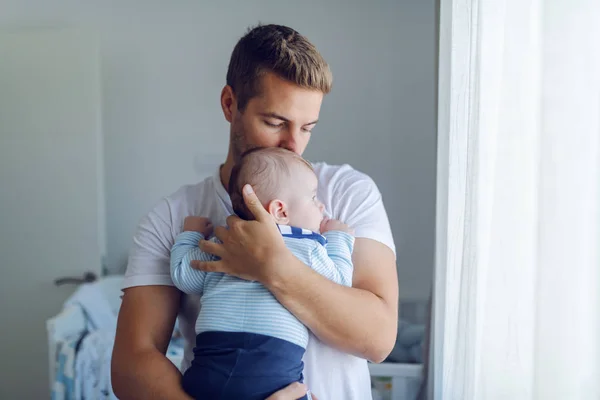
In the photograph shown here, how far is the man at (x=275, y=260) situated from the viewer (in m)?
0.96

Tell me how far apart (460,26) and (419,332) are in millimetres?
1737

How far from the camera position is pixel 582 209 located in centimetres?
85

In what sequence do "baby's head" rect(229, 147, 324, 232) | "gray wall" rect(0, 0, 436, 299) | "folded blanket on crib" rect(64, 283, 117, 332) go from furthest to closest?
"gray wall" rect(0, 0, 436, 299) → "folded blanket on crib" rect(64, 283, 117, 332) → "baby's head" rect(229, 147, 324, 232)

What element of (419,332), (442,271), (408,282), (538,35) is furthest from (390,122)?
(538,35)

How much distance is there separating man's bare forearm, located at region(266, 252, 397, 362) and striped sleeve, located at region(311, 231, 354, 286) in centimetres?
4

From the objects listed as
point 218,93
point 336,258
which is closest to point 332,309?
point 336,258

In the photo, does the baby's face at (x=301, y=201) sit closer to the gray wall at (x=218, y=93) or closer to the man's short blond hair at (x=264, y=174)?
the man's short blond hair at (x=264, y=174)

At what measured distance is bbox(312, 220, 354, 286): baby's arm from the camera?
3.30 ft

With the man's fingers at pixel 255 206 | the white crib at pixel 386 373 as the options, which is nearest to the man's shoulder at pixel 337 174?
the man's fingers at pixel 255 206

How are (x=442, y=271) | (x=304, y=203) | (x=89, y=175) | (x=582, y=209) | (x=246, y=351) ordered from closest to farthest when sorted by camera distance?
1. (x=582, y=209)
2. (x=246, y=351)
3. (x=304, y=203)
4. (x=442, y=271)
5. (x=89, y=175)

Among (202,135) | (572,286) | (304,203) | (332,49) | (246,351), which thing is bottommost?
(246,351)

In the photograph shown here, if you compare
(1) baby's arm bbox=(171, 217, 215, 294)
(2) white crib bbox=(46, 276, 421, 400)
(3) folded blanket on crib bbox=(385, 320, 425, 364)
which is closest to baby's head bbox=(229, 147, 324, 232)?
(1) baby's arm bbox=(171, 217, 215, 294)

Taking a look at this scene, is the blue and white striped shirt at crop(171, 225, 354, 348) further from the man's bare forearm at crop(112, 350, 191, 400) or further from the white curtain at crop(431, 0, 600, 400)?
the white curtain at crop(431, 0, 600, 400)

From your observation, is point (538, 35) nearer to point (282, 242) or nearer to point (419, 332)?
point (282, 242)
